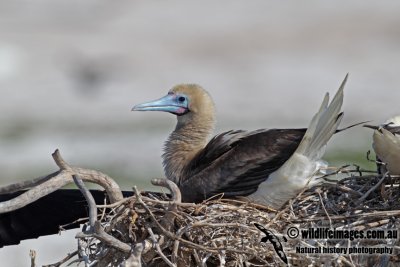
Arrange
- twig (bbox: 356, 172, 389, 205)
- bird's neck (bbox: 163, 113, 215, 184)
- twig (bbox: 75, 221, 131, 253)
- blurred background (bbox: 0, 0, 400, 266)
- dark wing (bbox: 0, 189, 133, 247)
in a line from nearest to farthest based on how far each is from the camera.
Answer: twig (bbox: 75, 221, 131, 253) < twig (bbox: 356, 172, 389, 205) < dark wing (bbox: 0, 189, 133, 247) < bird's neck (bbox: 163, 113, 215, 184) < blurred background (bbox: 0, 0, 400, 266)

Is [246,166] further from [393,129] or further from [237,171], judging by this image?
[393,129]

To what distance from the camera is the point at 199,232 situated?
23.3 ft

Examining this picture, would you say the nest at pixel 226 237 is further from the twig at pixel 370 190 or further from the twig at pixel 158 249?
the twig at pixel 370 190

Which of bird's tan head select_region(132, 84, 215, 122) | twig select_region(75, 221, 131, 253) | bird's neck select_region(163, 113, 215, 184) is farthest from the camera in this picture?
bird's tan head select_region(132, 84, 215, 122)

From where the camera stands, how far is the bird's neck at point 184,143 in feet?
28.7

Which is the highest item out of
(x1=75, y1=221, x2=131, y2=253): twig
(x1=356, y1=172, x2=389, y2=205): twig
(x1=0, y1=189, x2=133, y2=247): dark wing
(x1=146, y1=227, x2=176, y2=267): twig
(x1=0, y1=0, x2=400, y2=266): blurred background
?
(x1=356, y1=172, x2=389, y2=205): twig

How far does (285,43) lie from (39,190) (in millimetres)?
19660

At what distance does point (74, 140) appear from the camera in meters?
20.4

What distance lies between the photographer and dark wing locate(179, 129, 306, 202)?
8133 millimetres

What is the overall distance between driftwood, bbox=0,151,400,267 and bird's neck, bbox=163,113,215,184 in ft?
4.21

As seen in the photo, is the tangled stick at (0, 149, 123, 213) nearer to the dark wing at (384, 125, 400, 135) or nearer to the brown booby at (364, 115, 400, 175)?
the brown booby at (364, 115, 400, 175)

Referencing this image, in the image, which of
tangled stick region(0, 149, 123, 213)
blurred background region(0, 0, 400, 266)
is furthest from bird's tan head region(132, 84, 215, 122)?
blurred background region(0, 0, 400, 266)

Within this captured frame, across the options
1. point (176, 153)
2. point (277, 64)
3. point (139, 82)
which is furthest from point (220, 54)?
point (176, 153)

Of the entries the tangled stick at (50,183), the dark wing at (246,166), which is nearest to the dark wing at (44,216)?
the dark wing at (246,166)
